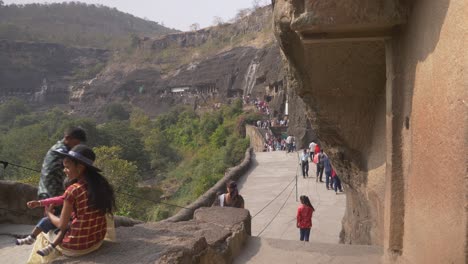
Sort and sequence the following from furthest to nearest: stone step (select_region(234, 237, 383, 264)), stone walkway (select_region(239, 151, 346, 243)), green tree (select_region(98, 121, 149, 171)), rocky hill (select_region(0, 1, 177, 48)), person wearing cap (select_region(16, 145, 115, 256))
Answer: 1. rocky hill (select_region(0, 1, 177, 48))
2. green tree (select_region(98, 121, 149, 171))
3. stone walkway (select_region(239, 151, 346, 243))
4. stone step (select_region(234, 237, 383, 264))
5. person wearing cap (select_region(16, 145, 115, 256))

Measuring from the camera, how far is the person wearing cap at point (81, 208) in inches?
89.7

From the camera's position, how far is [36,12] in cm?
11450

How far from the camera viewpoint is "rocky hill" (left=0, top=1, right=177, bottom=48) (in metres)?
85.6

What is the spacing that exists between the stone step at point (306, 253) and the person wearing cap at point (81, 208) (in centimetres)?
164

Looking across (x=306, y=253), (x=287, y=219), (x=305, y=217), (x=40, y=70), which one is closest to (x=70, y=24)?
(x=40, y=70)

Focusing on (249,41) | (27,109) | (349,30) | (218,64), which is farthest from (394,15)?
(27,109)

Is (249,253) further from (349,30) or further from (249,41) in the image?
(249,41)

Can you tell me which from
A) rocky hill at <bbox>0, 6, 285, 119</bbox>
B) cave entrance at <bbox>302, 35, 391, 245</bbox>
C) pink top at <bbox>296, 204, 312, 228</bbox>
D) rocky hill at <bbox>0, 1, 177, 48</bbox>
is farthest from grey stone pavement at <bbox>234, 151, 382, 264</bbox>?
rocky hill at <bbox>0, 1, 177, 48</bbox>

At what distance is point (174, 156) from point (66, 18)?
99.7 metres

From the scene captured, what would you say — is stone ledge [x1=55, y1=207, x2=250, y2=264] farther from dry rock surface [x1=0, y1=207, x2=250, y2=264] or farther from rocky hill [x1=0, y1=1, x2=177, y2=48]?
rocky hill [x1=0, y1=1, x2=177, y2=48]

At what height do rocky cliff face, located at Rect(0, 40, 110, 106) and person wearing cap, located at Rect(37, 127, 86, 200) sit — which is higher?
rocky cliff face, located at Rect(0, 40, 110, 106)

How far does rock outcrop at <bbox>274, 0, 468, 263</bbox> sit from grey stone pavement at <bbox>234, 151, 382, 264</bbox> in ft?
1.94

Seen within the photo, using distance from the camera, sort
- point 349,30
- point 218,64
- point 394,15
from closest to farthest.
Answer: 1. point 394,15
2. point 349,30
3. point 218,64

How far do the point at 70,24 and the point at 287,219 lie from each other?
118847 millimetres
